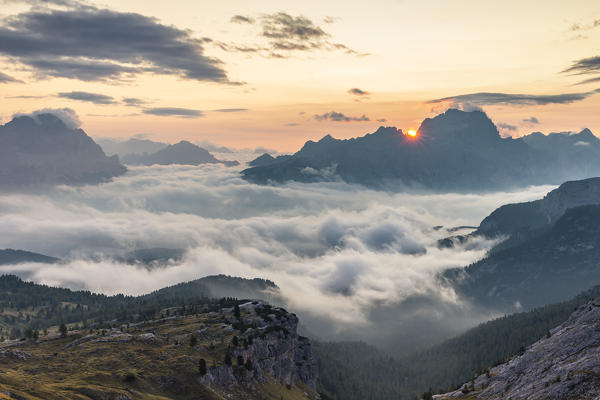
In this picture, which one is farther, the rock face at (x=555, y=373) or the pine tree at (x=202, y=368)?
the pine tree at (x=202, y=368)

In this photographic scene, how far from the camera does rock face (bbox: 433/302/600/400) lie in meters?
105

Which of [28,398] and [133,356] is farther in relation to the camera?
[133,356]

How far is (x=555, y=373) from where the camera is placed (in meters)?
122

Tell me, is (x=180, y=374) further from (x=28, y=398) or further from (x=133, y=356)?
(x=28, y=398)

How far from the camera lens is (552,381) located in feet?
381

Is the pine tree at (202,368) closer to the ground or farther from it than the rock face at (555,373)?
closer to the ground

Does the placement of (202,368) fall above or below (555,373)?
below

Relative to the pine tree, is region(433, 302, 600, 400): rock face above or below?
above

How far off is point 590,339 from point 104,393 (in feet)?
511

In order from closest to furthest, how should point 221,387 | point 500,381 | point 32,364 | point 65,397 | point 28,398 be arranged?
1. point 28,398
2. point 65,397
3. point 500,381
4. point 32,364
5. point 221,387

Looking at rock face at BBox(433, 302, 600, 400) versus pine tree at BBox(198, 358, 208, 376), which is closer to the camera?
rock face at BBox(433, 302, 600, 400)

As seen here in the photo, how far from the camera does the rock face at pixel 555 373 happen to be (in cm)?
10462

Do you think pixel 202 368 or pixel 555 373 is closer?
pixel 555 373

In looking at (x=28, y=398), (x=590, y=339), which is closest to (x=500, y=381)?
(x=590, y=339)
